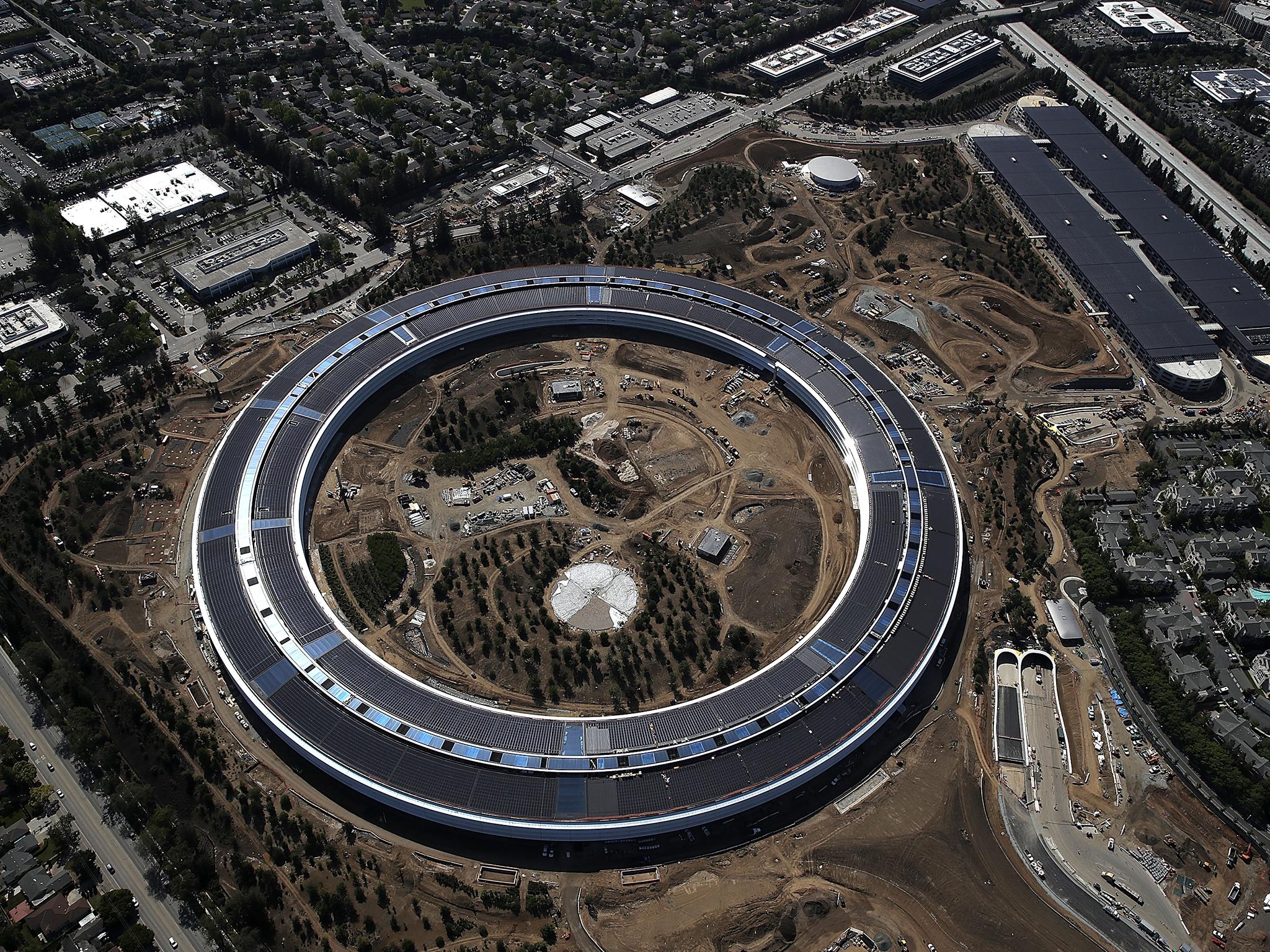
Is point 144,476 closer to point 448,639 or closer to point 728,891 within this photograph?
point 448,639

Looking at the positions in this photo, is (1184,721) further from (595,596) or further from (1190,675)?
(595,596)

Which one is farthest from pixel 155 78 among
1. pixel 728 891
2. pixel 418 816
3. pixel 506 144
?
pixel 728 891

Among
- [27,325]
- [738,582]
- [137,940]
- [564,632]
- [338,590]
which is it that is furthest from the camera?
[27,325]

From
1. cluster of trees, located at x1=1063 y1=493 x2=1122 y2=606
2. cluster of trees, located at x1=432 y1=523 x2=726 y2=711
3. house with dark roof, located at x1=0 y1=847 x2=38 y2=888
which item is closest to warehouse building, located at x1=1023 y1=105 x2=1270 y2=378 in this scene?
cluster of trees, located at x1=1063 y1=493 x2=1122 y2=606

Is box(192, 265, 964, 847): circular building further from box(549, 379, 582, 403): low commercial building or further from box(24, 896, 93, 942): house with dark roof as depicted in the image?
box(24, 896, 93, 942): house with dark roof

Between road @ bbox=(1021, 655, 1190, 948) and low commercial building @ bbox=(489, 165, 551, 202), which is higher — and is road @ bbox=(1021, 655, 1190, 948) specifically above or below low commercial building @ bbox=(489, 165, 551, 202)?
below

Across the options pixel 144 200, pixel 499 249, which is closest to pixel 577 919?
pixel 499 249
